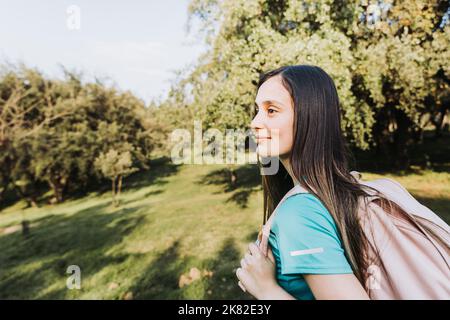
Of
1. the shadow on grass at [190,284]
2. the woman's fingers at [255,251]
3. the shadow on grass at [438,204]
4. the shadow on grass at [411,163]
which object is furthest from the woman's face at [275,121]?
the shadow on grass at [411,163]

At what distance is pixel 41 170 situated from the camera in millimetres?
19984

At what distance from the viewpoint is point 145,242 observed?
1054 centimetres

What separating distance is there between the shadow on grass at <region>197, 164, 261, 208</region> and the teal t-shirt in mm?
12142

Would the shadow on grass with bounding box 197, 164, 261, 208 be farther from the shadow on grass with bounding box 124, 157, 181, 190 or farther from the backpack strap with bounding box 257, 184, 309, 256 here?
the backpack strap with bounding box 257, 184, 309, 256

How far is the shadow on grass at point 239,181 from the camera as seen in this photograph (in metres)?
14.9

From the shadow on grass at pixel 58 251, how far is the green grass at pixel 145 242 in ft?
0.10

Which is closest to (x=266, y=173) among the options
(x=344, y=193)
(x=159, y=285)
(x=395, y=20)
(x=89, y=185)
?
(x=344, y=193)

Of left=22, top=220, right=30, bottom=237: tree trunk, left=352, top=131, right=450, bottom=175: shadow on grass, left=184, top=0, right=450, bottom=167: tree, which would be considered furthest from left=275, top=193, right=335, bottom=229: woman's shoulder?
left=22, top=220, right=30, bottom=237: tree trunk

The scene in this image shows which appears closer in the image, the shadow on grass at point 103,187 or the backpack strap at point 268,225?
the backpack strap at point 268,225

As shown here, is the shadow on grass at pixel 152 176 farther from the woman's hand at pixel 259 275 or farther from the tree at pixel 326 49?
the woman's hand at pixel 259 275

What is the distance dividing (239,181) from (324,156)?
56.3ft

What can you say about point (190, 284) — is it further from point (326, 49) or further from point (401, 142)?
point (401, 142)
